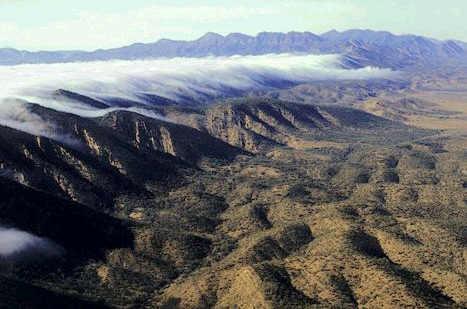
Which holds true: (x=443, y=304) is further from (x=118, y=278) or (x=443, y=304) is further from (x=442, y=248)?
(x=118, y=278)

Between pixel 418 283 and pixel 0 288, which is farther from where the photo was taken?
pixel 418 283

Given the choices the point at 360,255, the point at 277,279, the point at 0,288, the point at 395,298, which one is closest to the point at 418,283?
the point at 395,298

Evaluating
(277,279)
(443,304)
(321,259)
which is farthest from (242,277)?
(443,304)

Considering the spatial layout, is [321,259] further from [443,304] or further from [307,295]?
[443,304]

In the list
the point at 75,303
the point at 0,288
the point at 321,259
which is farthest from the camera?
the point at 321,259

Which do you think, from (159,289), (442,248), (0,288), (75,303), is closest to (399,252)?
(442,248)

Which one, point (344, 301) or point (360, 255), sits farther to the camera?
point (360, 255)

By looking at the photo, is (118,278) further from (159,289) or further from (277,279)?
(277,279)

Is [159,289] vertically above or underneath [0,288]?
underneath

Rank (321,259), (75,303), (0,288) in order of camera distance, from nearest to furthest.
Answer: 1. (0,288)
2. (75,303)
3. (321,259)
